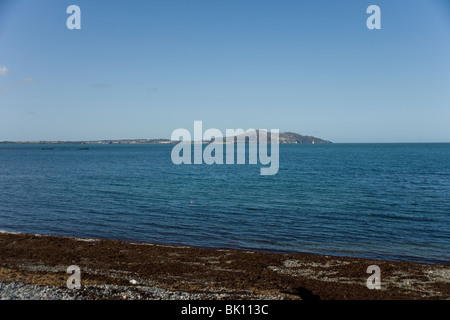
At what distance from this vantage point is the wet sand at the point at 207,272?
12102 millimetres

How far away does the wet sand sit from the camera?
12102 millimetres

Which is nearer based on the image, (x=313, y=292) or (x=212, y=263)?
(x=313, y=292)

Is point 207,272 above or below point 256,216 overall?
above

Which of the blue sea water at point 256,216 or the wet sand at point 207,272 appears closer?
the wet sand at point 207,272

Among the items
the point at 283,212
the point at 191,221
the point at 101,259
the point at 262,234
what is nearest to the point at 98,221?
the point at 191,221

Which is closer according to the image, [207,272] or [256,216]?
[207,272]

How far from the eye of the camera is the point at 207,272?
14.8 metres

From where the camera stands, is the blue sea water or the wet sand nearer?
the wet sand
